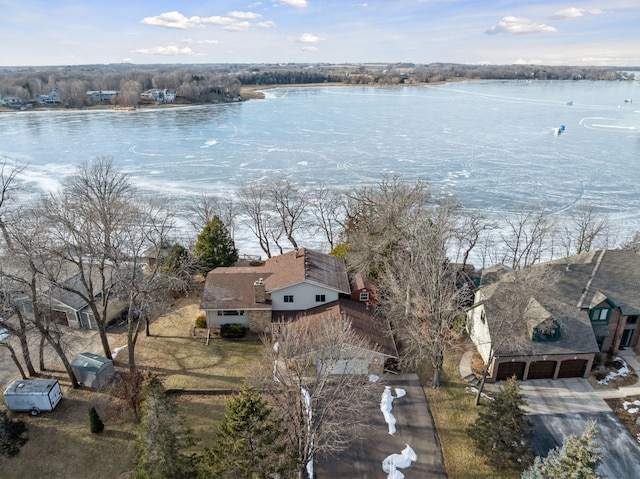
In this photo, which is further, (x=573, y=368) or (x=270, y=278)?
(x=270, y=278)

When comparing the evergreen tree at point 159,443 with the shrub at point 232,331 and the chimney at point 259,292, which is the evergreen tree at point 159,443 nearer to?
the shrub at point 232,331

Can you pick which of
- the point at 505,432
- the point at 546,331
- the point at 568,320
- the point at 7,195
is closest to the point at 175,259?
the point at 505,432

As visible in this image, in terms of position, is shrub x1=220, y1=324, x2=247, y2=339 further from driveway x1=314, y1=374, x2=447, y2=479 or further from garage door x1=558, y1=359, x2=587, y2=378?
garage door x1=558, y1=359, x2=587, y2=378

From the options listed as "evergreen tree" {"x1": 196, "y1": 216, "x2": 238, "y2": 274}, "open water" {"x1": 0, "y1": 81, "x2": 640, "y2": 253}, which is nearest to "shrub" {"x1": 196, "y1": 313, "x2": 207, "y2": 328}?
"evergreen tree" {"x1": 196, "y1": 216, "x2": 238, "y2": 274}

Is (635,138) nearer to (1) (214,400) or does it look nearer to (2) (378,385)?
(2) (378,385)

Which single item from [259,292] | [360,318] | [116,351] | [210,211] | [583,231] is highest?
[583,231]

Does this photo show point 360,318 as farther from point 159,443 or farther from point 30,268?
point 30,268
